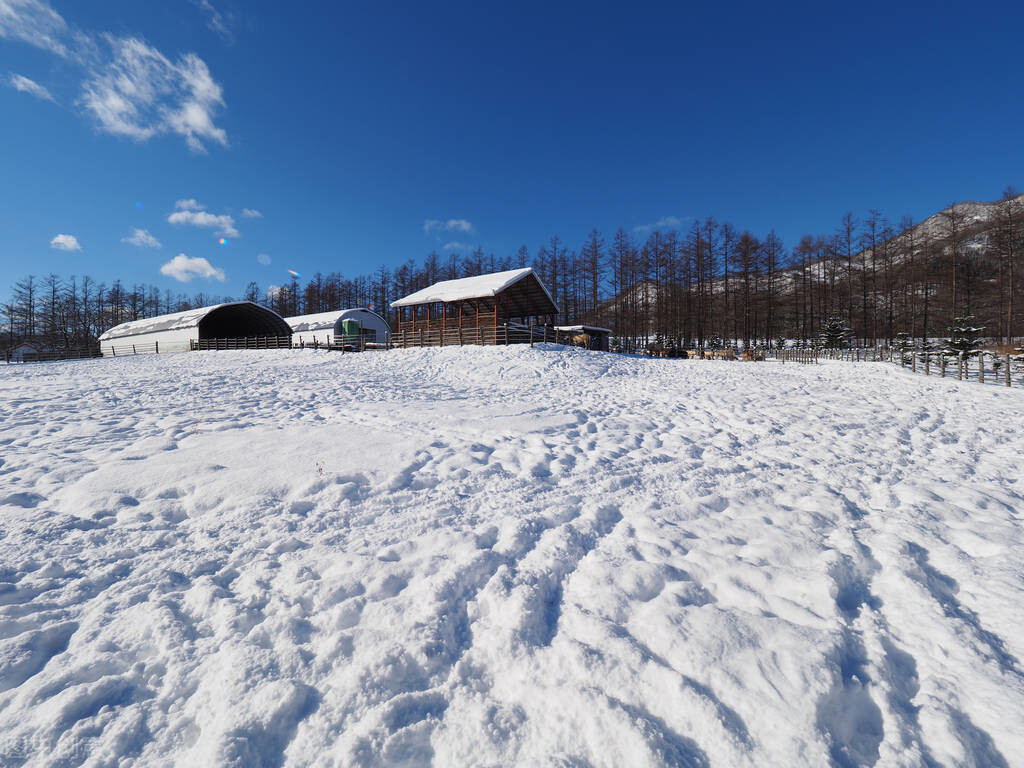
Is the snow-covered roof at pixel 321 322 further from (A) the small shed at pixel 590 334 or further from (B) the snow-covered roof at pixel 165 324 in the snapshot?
(A) the small shed at pixel 590 334


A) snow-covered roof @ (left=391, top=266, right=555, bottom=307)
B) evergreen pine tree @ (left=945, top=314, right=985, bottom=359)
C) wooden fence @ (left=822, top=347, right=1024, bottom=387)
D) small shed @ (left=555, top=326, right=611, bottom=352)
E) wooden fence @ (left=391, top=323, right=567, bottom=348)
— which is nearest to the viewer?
wooden fence @ (left=822, top=347, right=1024, bottom=387)

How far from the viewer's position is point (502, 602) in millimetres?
2598

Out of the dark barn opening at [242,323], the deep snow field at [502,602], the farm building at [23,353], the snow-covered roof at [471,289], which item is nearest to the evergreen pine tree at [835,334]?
the snow-covered roof at [471,289]

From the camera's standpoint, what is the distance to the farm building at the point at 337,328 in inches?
1284

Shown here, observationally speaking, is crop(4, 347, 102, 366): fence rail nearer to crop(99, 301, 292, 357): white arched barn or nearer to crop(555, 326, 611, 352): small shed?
crop(99, 301, 292, 357): white arched barn

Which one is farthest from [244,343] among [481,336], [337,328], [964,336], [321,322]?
[964,336]

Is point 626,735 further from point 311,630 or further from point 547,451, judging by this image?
point 547,451

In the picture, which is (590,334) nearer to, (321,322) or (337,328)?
(337,328)

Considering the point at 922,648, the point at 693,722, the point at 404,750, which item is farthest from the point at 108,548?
the point at 922,648

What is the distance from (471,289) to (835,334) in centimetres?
3319

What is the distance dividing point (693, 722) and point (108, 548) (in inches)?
171

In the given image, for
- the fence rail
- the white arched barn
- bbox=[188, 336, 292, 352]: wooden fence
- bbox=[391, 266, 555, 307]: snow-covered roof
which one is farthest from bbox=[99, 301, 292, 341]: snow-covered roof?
bbox=[391, 266, 555, 307]: snow-covered roof

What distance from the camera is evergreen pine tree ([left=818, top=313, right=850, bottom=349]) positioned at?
111ft

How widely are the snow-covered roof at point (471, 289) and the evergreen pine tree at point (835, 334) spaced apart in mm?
28158
